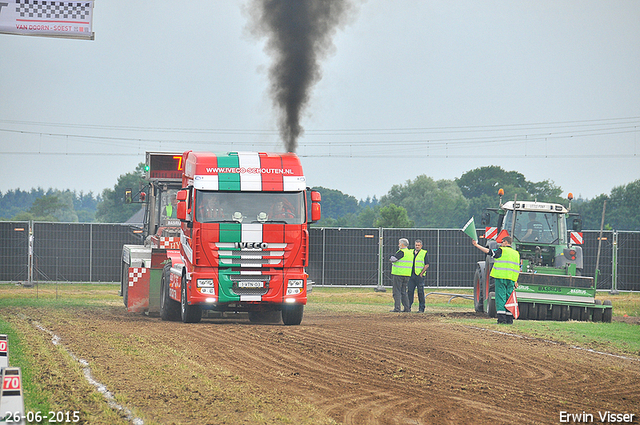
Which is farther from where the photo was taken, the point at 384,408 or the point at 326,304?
the point at 326,304

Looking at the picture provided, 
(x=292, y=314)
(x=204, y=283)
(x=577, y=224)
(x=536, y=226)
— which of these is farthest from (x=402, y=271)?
(x=204, y=283)

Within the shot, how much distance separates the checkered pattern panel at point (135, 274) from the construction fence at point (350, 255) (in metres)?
12.5

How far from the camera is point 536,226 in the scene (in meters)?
21.2

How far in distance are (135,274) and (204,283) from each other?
4.17 meters

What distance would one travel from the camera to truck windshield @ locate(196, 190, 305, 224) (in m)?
15.5

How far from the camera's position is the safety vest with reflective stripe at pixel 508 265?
1741cm

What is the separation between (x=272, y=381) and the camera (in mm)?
9430

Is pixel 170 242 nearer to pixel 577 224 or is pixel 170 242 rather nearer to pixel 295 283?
pixel 295 283

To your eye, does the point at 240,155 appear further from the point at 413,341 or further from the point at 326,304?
the point at 326,304

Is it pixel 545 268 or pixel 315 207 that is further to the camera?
pixel 545 268

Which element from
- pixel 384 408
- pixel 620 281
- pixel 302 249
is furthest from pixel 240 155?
pixel 620 281

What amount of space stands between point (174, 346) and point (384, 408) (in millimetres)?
5311

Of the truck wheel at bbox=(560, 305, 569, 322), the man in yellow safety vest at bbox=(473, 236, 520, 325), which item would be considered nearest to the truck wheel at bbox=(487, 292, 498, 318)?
the truck wheel at bbox=(560, 305, 569, 322)

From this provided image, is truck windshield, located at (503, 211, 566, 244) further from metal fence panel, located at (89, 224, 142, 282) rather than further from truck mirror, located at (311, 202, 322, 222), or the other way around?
metal fence panel, located at (89, 224, 142, 282)
